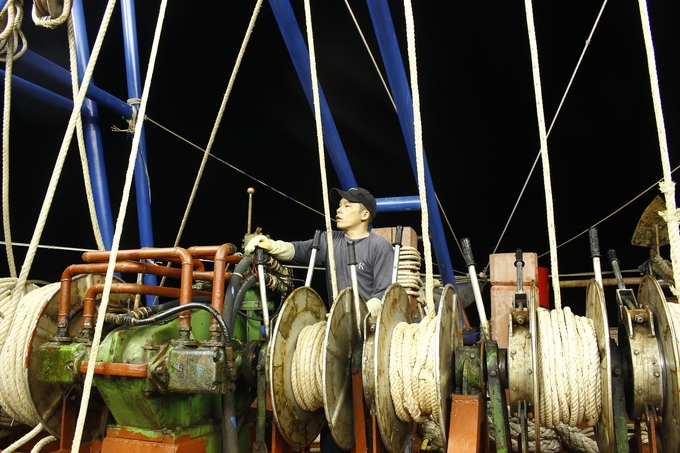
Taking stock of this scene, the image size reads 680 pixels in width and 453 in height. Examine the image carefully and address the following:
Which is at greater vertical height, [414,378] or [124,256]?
[124,256]

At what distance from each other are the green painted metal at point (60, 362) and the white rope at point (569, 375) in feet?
5.76

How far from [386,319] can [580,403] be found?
72cm

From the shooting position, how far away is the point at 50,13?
7.55 ft

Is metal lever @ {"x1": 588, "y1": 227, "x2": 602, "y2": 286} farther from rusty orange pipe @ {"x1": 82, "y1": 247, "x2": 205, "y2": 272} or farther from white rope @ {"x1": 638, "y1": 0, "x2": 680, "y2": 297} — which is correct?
rusty orange pipe @ {"x1": 82, "y1": 247, "x2": 205, "y2": 272}

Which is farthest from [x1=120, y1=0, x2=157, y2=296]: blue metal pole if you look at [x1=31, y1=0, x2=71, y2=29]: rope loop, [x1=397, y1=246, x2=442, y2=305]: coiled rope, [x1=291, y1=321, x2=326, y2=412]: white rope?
[x1=291, y1=321, x2=326, y2=412]: white rope

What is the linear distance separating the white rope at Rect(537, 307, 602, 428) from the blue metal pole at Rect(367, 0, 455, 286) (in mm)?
2286

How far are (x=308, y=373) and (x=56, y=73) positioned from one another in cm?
282

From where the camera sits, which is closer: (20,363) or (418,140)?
(418,140)

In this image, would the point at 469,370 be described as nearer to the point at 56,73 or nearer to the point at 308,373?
the point at 308,373

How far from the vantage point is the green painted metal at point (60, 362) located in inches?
78.8

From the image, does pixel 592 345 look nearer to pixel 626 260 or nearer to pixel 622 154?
pixel 622 154

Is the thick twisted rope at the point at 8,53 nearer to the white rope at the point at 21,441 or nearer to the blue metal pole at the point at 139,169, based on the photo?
the white rope at the point at 21,441

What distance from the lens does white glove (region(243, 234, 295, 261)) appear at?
2469 millimetres

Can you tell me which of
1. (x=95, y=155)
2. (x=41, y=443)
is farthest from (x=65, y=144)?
(x=95, y=155)
